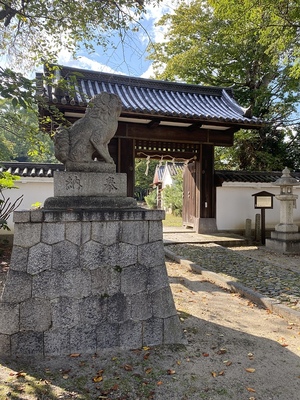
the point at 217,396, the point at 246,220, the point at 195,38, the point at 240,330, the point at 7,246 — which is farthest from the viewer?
the point at 195,38

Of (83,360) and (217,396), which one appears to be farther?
(83,360)

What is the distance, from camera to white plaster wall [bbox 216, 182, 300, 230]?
37.4 feet

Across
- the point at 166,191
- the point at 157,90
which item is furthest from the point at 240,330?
the point at 166,191

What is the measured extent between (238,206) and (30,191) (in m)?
7.77

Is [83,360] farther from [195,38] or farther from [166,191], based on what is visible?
[166,191]

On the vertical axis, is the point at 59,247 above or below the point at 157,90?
below

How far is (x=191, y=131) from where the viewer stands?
1052cm

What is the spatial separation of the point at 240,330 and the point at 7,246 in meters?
7.73

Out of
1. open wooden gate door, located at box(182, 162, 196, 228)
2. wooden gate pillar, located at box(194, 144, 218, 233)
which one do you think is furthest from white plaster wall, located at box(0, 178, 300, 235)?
open wooden gate door, located at box(182, 162, 196, 228)

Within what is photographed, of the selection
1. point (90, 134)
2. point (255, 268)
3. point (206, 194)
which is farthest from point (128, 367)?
point (206, 194)

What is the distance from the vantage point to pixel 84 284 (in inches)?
116

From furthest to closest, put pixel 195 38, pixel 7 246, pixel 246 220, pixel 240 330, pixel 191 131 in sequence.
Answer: pixel 195 38
pixel 246 220
pixel 191 131
pixel 7 246
pixel 240 330

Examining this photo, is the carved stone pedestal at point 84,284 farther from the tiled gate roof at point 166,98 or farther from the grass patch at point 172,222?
the grass patch at point 172,222

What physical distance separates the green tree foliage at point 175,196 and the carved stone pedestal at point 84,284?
720 inches
